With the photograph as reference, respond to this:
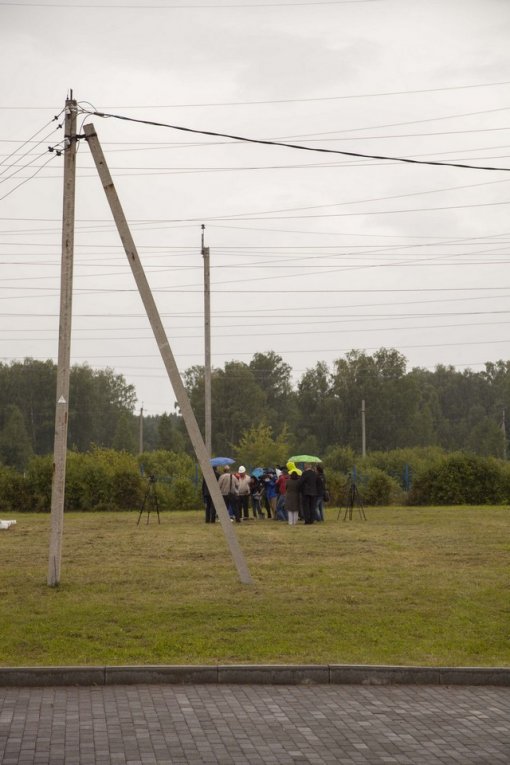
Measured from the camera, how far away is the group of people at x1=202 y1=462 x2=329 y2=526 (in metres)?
29.8

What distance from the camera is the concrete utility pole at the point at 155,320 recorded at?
16.0 m

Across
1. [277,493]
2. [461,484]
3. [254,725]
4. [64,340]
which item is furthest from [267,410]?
[254,725]

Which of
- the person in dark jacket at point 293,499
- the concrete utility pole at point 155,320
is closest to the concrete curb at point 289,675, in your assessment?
the concrete utility pole at point 155,320

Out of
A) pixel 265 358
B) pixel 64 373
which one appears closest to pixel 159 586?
pixel 64 373

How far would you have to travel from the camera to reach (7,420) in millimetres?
92250

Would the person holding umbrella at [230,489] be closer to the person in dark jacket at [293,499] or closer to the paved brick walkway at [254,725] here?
the person in dark jacket at [293,499]

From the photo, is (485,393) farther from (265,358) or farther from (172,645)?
(172,645)

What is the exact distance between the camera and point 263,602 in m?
14.5

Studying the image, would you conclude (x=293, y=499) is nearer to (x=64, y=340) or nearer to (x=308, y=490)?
(x=308, y=490)

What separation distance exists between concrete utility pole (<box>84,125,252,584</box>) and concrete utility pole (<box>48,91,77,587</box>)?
0.50 meters

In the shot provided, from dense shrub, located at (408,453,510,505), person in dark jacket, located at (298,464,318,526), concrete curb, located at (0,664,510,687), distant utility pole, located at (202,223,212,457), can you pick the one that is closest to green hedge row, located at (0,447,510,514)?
dense shrub, located at (408,453,510,505)

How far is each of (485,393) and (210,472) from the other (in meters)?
104

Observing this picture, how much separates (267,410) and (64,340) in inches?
3257

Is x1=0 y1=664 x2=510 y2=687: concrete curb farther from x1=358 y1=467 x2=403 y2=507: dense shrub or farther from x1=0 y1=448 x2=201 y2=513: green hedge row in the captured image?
x1=358 y1=467 x2=403 y2=507: dense shrub
